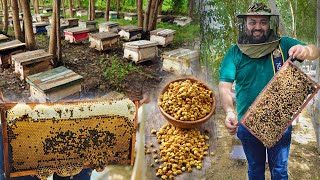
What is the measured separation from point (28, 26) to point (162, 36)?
1022 mm

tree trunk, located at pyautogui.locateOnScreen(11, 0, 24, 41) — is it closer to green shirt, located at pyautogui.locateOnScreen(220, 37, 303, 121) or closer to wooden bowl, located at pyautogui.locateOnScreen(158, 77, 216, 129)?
wooden bowl, located at pyautogui.locateOnScreen(158, 77, 216, 129)

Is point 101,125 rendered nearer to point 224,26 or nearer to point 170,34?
point 170,34

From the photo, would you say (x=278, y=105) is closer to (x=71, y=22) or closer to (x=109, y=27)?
(x=109, y=27)

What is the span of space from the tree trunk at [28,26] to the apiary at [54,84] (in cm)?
28

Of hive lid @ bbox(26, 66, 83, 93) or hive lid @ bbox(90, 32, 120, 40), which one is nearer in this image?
hive lid @ bbox(26, 66, 83, 93)

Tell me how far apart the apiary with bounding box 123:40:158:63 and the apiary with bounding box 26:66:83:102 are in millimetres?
442

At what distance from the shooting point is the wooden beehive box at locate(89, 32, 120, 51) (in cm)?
269

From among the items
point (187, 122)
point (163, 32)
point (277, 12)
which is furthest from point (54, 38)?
point (277, 12)

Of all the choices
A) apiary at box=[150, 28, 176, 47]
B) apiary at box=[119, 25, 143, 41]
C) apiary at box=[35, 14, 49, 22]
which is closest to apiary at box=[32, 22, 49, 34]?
apiary at box=[35, 14, 49, 22]

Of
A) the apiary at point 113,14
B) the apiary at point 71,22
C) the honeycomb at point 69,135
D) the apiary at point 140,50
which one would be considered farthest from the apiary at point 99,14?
the honeycomb at point 69,135

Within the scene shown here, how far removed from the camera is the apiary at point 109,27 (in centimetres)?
278

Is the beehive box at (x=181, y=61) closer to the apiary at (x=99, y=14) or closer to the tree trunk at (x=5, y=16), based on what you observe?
the apiary at (x=99, y=14)

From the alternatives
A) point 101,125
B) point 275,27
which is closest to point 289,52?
point 275,27

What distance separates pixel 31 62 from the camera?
8.05 ft
